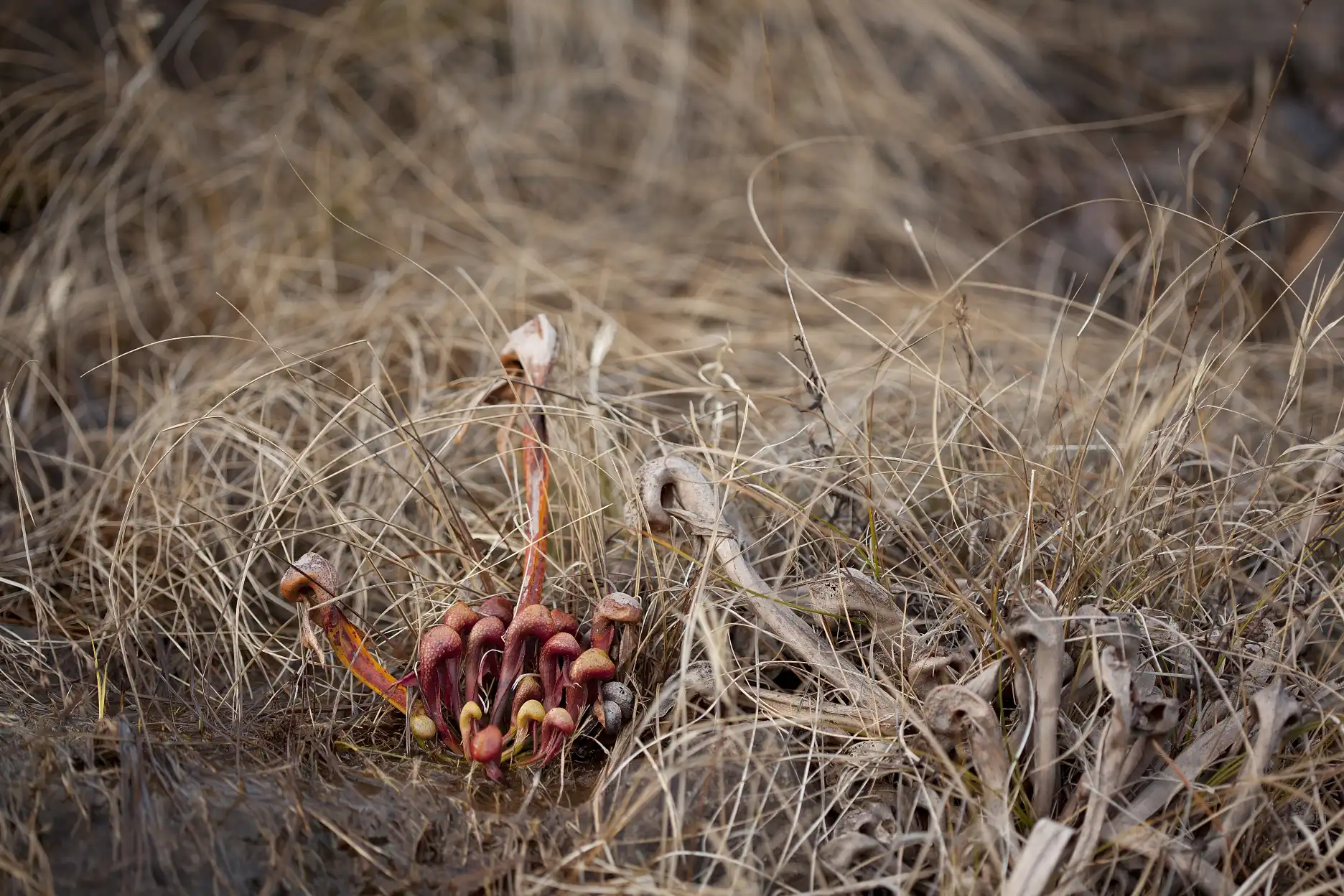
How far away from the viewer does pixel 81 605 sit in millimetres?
1780

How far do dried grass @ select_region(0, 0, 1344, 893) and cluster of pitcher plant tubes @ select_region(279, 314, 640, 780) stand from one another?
6cm

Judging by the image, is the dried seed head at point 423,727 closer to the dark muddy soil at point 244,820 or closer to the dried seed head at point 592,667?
the dark muddy soil at point 244,820

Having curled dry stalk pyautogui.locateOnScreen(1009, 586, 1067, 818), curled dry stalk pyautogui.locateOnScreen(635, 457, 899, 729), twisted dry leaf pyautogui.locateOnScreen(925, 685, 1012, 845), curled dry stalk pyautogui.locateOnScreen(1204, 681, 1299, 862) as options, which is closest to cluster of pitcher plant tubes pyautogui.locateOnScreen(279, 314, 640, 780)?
curled dry stalk pyautogui.locateOnScreen(635, 457, 899, 729)

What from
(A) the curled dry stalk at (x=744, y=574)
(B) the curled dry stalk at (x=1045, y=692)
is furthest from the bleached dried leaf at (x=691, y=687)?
(B) the curled dry stalk at (x=1045, y=692)

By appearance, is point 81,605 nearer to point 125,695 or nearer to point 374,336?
point 125,695

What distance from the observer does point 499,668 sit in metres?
1.47

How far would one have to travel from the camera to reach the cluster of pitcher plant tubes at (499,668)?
136cm

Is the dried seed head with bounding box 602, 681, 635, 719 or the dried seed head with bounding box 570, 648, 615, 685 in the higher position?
the dried seed head with bounding box 570, 648, 615, 685

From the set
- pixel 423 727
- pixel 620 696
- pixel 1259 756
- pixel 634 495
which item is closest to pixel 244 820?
pixel 423 727

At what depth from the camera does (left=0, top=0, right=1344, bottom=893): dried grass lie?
128cm

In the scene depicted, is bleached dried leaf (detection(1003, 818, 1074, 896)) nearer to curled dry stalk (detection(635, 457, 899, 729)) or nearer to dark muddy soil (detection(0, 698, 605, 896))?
curled dry stalk (detection(635, 457, 899, 729))

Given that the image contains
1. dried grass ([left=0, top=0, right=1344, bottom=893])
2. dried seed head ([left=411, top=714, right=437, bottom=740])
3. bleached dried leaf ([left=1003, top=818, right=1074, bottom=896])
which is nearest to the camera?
bleached dried leaf ([left=1003, top=818, right=1074, bottom=896])

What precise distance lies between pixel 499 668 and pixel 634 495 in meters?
0.32

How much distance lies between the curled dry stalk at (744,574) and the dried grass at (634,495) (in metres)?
0.02
